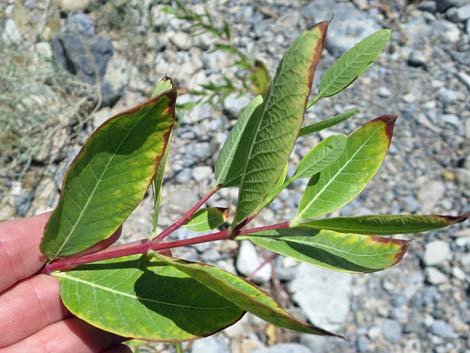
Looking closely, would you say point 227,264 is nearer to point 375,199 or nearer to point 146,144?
point 375,199

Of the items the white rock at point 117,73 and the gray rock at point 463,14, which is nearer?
the white rock at point 117,73

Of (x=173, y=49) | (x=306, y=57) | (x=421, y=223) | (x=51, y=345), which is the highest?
(x=306, y=57)

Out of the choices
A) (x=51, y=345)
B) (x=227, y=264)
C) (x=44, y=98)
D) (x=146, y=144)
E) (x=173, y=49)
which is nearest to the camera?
(x=146, y=144)

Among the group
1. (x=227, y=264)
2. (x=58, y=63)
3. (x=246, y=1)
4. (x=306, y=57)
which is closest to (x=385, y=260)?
(x=306, y=57)

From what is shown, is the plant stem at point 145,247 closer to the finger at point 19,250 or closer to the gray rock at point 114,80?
the finger at point 19,250

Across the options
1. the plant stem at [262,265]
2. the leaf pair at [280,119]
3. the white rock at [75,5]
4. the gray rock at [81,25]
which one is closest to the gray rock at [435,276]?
the plant stem at [262,265]

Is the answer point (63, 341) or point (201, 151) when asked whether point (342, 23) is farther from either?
point (63, 341)

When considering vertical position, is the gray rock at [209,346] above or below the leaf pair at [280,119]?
below

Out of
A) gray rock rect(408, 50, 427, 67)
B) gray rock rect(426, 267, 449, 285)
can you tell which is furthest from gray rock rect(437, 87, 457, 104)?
gray rock rect(426, 267, 449, 285)
